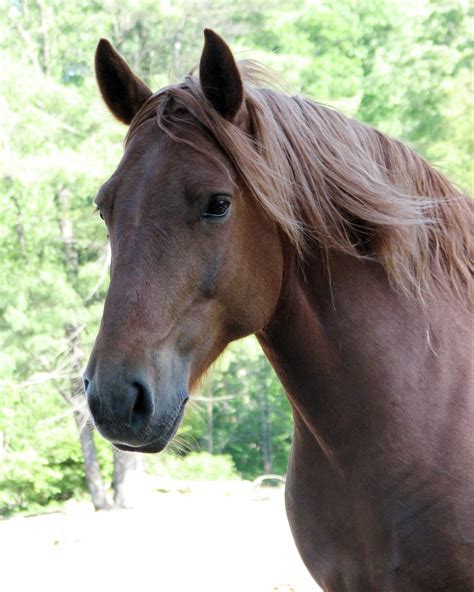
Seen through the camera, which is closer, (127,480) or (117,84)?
(117,84)

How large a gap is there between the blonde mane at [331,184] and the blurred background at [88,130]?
899 cm

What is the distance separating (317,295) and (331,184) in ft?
1.16

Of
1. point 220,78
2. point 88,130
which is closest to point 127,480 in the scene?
point 88,130

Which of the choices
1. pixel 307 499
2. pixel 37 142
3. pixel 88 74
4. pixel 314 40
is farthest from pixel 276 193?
pixel 314 40

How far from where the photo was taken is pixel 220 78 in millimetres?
2525

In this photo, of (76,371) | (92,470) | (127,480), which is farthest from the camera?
(92,470)

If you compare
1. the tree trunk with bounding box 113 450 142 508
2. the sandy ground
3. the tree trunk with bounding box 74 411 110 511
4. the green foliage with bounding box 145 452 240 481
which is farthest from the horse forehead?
the green foliage with bounding box 145 452 240 481

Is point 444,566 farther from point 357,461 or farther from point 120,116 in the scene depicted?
point 120,116

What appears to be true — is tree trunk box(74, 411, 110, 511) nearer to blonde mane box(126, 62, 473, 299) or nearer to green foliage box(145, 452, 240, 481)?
green foliage box(145, 452, 240, 481)

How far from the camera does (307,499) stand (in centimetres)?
273

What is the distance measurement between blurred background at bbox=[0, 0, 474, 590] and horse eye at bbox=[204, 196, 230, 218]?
9.48 metres

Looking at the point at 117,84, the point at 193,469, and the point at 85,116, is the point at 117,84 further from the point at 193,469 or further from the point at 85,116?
the point at 193,469

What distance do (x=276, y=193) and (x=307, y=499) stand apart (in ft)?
3.33

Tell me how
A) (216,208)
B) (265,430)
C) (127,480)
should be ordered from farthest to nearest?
1. (265,430)
2. (127,480)
3. (216,208)
